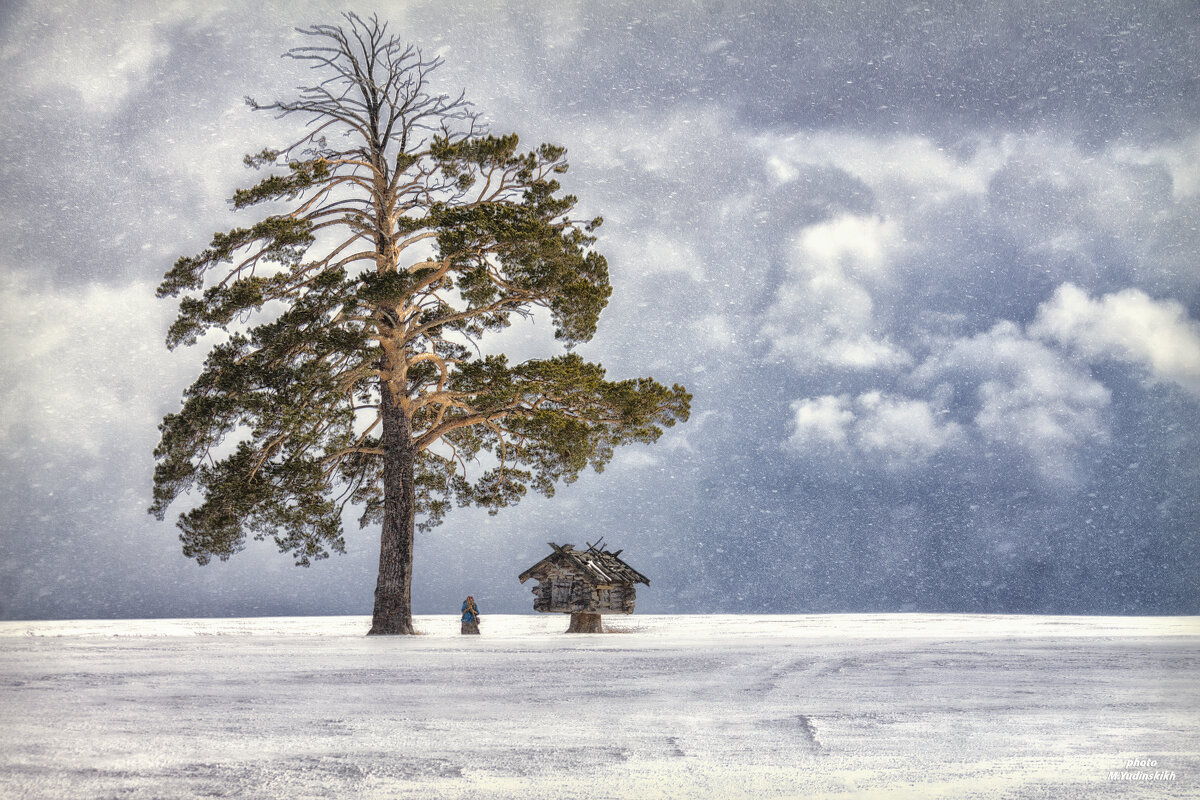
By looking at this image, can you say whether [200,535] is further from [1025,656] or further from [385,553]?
[1025,656]

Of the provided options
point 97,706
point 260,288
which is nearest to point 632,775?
point 97,706

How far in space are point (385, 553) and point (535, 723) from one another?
43.1 feet

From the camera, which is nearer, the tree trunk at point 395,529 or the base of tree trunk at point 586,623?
the tree trunk at point 395,529

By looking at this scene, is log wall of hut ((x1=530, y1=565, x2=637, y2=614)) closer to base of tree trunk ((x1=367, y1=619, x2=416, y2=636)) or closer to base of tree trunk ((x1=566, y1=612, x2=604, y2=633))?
→ base of tree trunk ((x1=566, y1=612, x2=604, y2=633))

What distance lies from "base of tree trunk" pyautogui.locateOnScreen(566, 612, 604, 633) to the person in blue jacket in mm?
2170

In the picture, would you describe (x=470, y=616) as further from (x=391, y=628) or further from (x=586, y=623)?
(x=586, y=623)

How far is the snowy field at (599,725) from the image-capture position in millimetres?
5207

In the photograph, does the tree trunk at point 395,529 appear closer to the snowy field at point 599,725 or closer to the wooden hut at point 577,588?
the wooden hut at point 577,588

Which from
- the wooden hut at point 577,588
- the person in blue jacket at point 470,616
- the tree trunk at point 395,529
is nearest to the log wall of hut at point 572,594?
the wooden hut at point 577,588

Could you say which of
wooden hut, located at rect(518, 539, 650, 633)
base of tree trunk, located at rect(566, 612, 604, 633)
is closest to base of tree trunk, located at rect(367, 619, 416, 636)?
wooden hut, located at rect(518, 539, 650, 633)

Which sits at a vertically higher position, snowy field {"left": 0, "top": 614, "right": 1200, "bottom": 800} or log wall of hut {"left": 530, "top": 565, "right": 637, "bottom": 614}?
log wall of hut {"left": 530, "top": 565, "right": 637, "bottom": 614}

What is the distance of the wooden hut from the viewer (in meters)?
19.7

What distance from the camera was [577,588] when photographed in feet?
65.2

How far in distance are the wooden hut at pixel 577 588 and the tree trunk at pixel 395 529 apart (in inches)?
104
